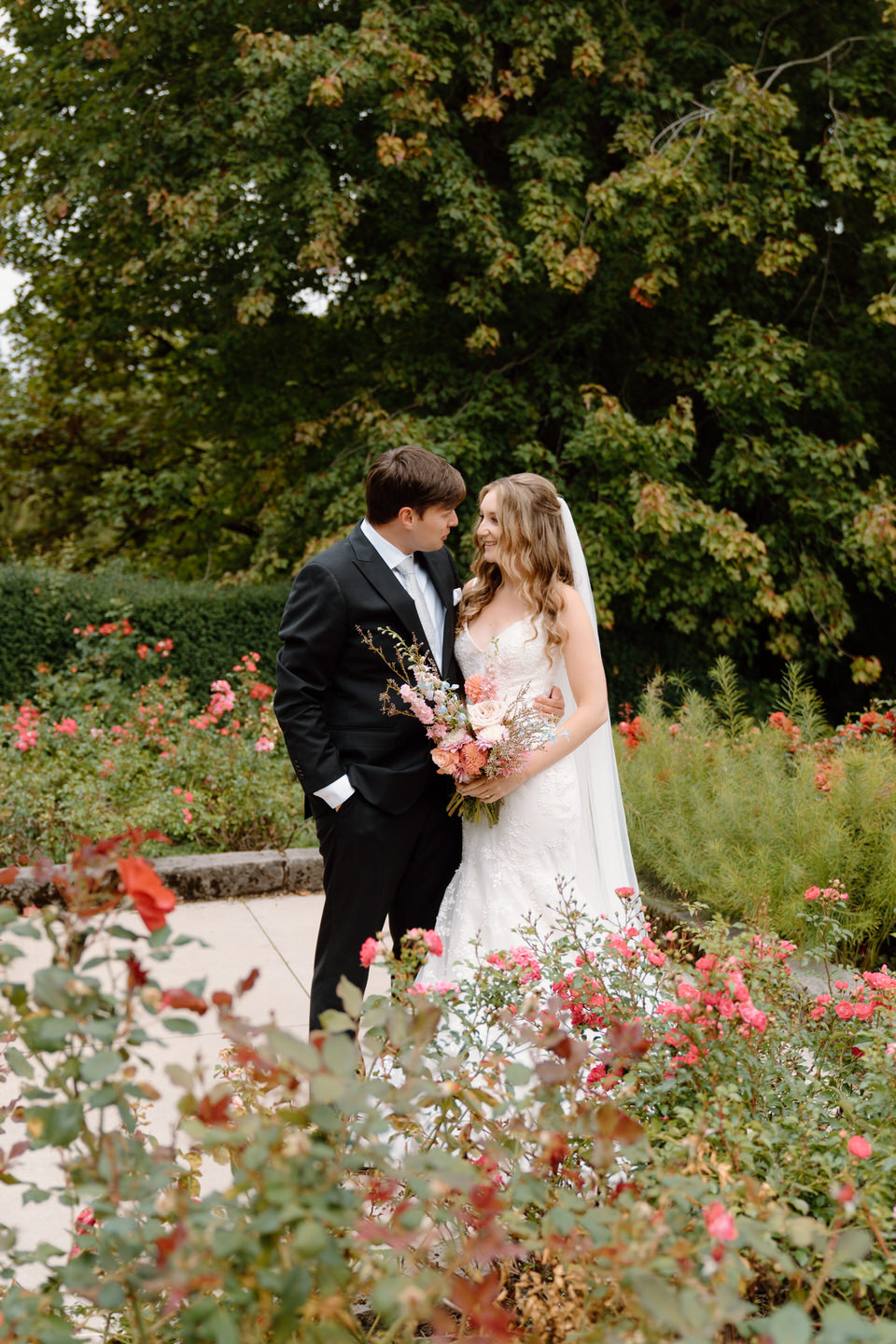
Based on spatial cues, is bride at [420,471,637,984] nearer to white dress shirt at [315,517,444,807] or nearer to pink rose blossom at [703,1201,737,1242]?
white dress shirt at [315,517,444,807]

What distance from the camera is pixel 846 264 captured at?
11375 millimetres

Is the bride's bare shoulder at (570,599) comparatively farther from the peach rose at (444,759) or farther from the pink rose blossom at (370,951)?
the pink rose blossom at (370,951)

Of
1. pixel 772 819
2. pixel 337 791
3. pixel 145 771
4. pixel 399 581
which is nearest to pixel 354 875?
pixel 337 791

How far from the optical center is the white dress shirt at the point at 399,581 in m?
3.06

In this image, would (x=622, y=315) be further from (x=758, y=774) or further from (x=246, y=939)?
(x=246, y=939)

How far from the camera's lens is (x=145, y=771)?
262 inches

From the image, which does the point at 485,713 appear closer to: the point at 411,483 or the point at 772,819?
the point at 411,483

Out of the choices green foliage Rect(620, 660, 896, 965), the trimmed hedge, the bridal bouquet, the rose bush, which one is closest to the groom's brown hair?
the bridal bouquet

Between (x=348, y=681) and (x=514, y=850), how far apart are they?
31.0 inches

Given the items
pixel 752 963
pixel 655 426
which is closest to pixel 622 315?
pixel 655 426

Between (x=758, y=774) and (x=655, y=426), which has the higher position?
(x=655, y=426)

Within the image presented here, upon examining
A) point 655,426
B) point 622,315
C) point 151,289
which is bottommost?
point 655,426

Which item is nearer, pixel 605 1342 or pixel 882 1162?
pixel 605 1342

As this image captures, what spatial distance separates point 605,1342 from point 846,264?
12143 millimetres
